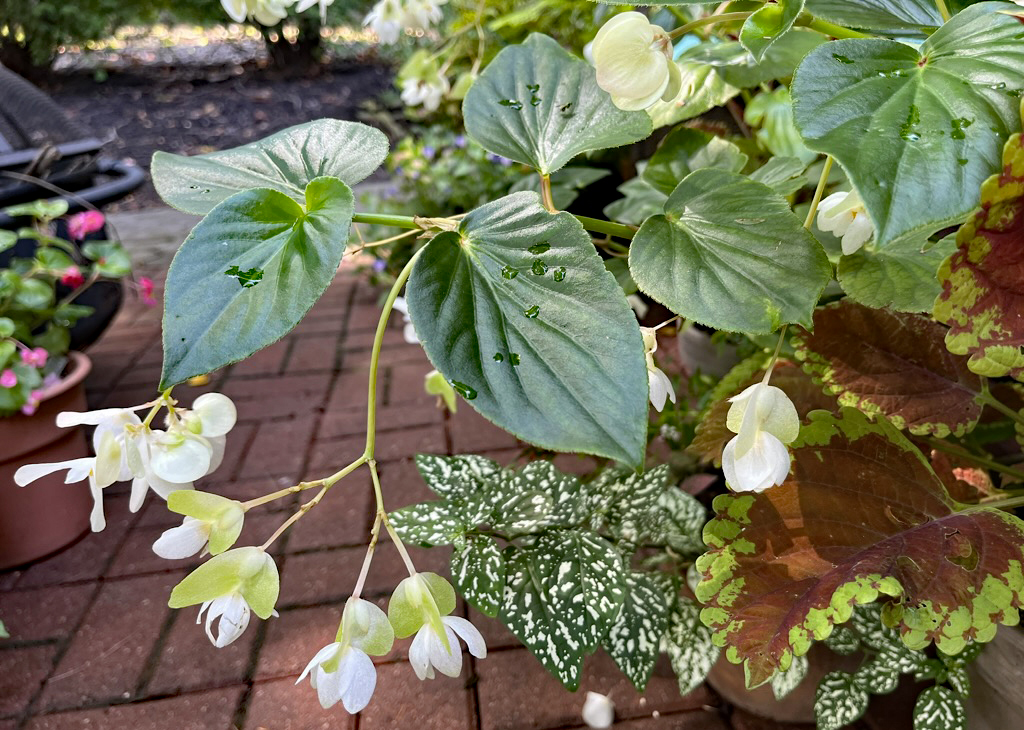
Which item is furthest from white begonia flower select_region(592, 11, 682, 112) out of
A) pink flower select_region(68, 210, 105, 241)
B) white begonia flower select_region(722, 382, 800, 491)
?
pink flower select_region(68, 210, 105, 241)

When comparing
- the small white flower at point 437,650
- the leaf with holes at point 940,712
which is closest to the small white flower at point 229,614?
the small white flower at point 437,650

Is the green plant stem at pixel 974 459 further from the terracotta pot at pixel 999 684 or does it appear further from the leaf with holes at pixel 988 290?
the leaf with holes at pixel 988 290

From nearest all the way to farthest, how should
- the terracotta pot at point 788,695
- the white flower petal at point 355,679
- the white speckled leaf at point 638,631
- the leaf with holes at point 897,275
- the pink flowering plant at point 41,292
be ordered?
the white flower petal at point 355,679, the leaf with holes at point 897,275, the white speckled leaf at point 638,631, the terracotta pot at point 788,695, the pink flowering plant at point 41,292

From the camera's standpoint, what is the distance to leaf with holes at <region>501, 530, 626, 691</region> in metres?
0.66

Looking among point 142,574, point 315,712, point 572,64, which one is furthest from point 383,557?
point 572,64

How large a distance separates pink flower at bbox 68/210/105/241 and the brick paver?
1.58 ft

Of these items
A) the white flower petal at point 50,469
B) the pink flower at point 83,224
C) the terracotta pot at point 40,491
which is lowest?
the terracotta pot at point 40,491

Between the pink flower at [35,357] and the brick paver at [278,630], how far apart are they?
0.36m

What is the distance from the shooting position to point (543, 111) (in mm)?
555

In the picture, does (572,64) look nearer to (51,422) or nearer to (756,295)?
(756,295)

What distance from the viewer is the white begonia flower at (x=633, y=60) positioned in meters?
0.43

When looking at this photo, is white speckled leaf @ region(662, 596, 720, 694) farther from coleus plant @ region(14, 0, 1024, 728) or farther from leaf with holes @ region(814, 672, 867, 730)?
leaf with holes @ region(814, 672, 867, 730)

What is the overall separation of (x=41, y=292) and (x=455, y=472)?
1.06 meters

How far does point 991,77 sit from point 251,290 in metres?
0.40
